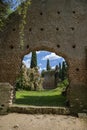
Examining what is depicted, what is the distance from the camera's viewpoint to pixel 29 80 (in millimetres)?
33812

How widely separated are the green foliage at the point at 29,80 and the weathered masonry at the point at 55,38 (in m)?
16.7

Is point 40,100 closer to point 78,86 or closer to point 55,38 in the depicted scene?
point 78,86

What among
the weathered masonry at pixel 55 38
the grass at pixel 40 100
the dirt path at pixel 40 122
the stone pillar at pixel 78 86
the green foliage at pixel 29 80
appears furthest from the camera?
the green foliage at pixel 29 80

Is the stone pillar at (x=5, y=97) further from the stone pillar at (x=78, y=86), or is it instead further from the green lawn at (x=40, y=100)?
the stone pillar at (x=78, y=86)

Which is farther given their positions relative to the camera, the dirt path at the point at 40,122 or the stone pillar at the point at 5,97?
the stone pillar at the point at 5,97

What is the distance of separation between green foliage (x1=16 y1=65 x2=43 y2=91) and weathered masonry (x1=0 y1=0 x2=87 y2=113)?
658 inches

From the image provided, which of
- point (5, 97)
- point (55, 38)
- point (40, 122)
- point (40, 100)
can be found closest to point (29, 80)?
point (40, 100)

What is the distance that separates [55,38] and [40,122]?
18.7 ft

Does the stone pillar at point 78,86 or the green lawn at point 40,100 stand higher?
the stone pillar at point 78,86

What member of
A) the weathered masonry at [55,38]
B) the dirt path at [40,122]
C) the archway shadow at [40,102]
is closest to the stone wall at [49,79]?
the archway shadow at [40,102]

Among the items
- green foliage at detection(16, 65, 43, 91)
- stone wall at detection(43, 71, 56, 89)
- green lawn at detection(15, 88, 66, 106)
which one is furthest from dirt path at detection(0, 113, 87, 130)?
stone wall at detection(43, 71, 56, 89)

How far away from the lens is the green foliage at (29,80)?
3164 cm

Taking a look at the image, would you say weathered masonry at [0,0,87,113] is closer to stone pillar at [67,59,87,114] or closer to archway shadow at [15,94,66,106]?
stone pillar at [67,59,87,114]

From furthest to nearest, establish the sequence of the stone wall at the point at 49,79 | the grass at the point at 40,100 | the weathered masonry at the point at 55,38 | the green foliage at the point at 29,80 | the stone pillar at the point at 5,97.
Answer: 1. the stone wall at the point at 49,79
2. the green foliage at the point at 29,80
3. the grass at the point at 40,100
4. the weathered masonry at the point at 55,38
5. the stone pillar at the point at 5,97
